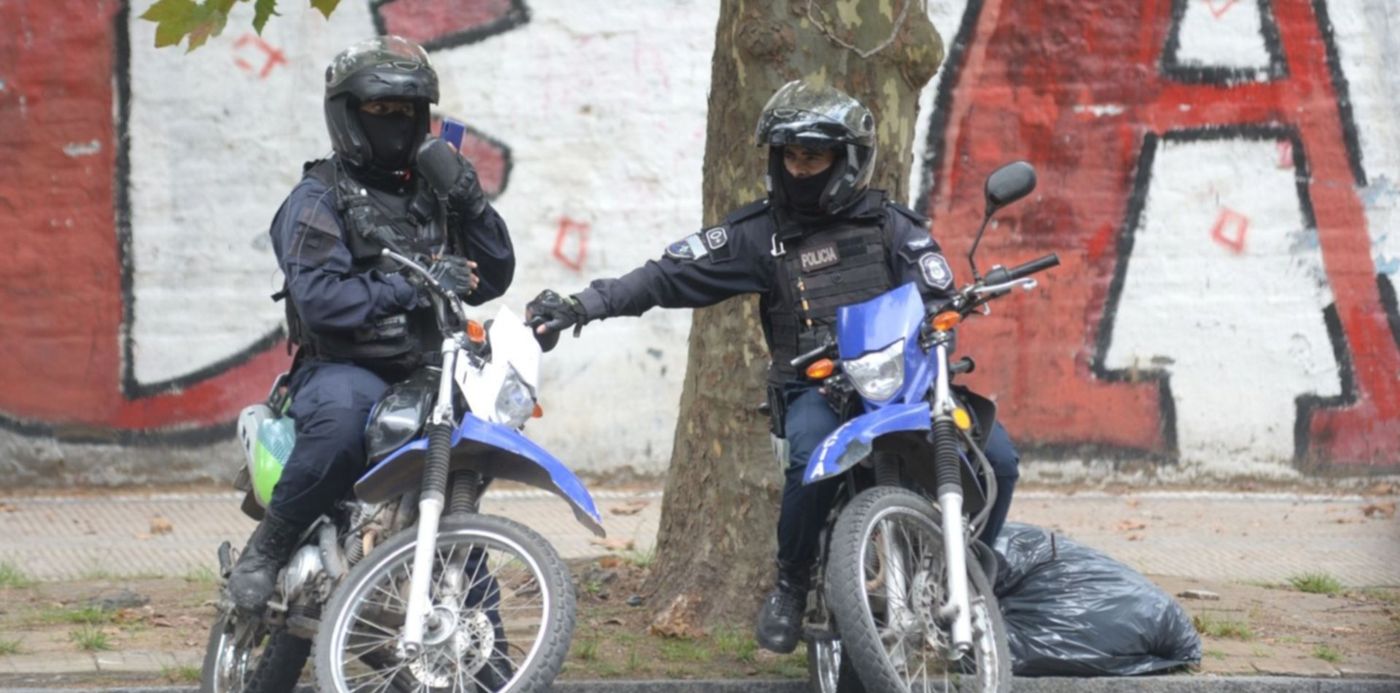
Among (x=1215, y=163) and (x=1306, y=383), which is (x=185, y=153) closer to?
(x=1215, y=163)

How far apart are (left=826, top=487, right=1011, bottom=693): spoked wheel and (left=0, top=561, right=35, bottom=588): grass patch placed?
4.10 m

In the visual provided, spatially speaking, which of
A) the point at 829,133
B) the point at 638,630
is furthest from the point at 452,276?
the point at 638,630

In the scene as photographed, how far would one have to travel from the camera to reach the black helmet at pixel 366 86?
5.31 m

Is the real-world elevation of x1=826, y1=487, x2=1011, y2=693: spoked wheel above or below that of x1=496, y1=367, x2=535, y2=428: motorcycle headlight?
below

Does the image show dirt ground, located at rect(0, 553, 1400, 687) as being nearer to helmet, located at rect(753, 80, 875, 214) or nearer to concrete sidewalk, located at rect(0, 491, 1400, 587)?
concrete sidewalk, located at rect(0, 491, 1400, 587)

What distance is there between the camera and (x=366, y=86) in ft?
17.4

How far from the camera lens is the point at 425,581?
456 cm

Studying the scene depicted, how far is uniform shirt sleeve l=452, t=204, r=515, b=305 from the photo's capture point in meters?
5.54

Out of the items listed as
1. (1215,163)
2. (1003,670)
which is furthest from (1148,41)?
(1003,670)

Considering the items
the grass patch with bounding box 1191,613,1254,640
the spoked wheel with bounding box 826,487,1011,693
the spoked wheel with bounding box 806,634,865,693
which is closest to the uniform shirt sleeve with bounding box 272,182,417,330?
the spoked wheel with bounding box 826,487,1011,693

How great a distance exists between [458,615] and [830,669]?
1214 mm

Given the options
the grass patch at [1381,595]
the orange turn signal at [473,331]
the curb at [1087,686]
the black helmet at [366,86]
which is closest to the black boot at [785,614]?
the curb at [1087,686]

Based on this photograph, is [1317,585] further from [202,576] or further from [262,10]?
[262,10]

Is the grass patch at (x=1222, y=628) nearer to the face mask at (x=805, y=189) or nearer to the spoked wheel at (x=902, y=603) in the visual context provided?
the spoked wheel at (x=902, y=603)
